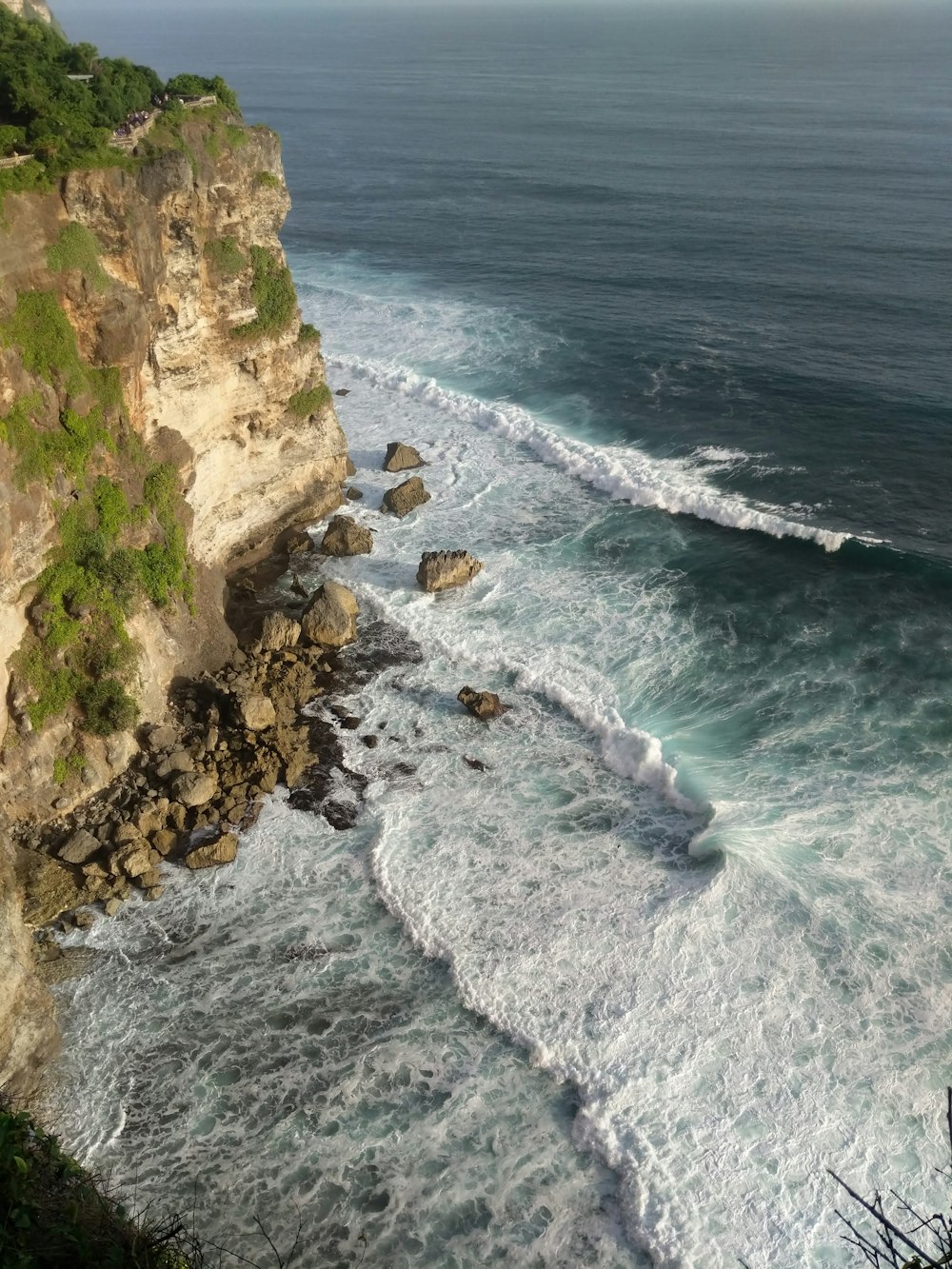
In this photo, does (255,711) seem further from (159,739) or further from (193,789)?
(193,789)

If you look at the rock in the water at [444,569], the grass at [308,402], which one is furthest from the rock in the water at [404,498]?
the rock in the water at [444,569]

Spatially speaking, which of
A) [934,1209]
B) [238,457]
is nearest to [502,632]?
[238,457]

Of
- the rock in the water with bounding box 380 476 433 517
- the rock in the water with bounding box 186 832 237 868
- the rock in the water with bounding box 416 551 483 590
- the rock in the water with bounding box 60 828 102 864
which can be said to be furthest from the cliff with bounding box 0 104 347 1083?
the rock in the water with bounding box 416 551 483 590

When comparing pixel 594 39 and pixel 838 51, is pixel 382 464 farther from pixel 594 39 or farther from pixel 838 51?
pixel 594 39

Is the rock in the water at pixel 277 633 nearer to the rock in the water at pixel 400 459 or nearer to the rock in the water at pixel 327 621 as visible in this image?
the rock in the water at pixel 327 621

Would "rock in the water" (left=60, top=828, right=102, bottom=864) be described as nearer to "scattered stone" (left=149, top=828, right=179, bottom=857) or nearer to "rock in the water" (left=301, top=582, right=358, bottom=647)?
"scattered stone" (left=149, top=828, right=179, bottom=857)

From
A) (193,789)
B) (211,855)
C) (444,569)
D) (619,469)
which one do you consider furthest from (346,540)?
(211,855)
